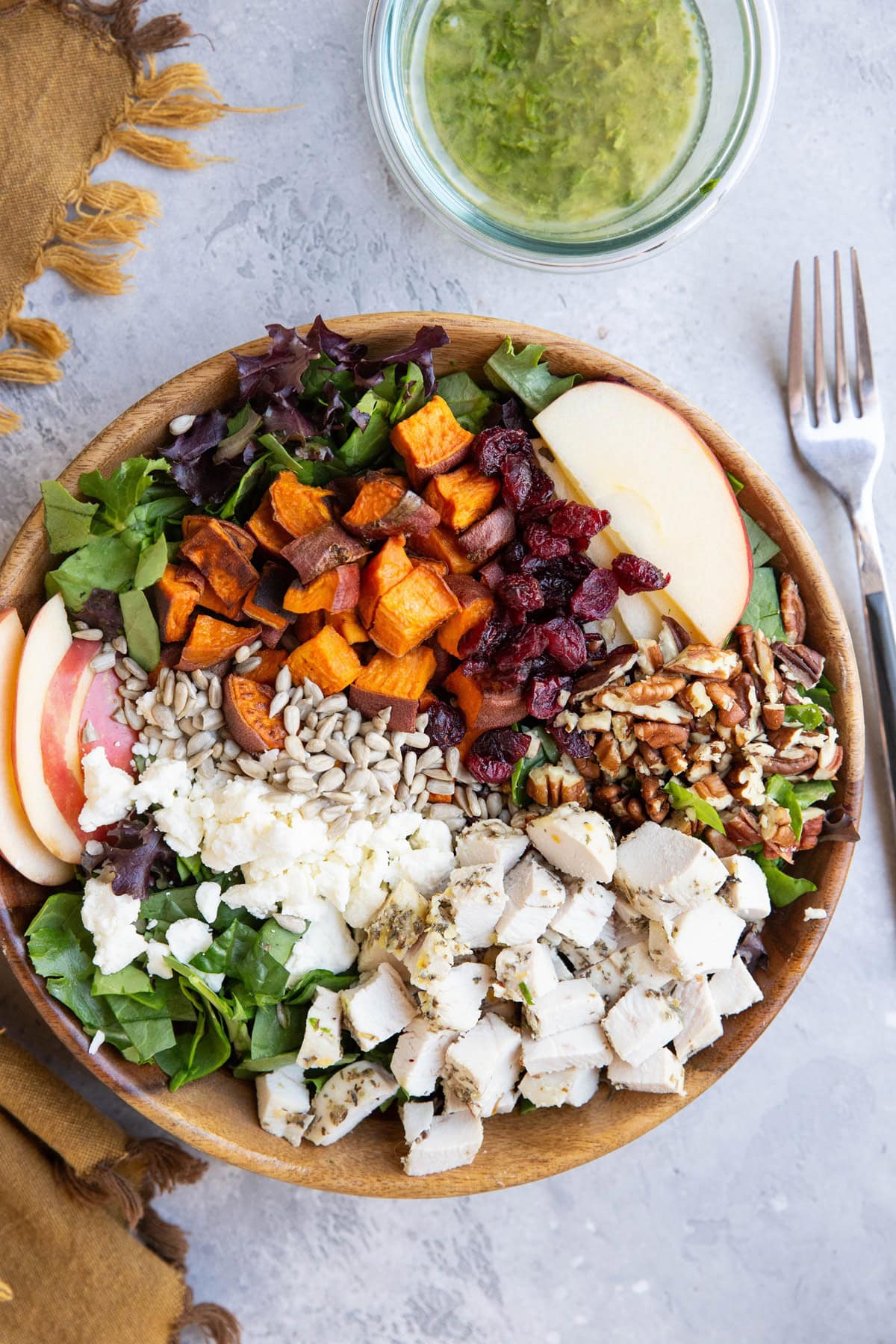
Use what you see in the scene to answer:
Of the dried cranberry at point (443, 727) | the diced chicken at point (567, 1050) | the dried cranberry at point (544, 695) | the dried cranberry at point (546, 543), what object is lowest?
the diced chicken at point (567, 1050)

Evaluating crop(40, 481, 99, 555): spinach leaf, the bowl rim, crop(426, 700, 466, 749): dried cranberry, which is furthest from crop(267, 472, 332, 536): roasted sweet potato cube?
the bowl rim

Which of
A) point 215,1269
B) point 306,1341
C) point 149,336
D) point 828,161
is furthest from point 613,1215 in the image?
point 828,161

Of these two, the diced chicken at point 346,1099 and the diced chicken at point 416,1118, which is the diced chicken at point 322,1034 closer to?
the diced chicken at point 346,1099

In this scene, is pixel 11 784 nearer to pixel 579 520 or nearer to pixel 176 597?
pixel 176 597

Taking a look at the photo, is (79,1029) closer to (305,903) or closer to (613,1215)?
(305,903)

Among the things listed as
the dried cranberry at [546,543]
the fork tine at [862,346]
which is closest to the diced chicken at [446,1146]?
the dried cranberry at [546,543]
